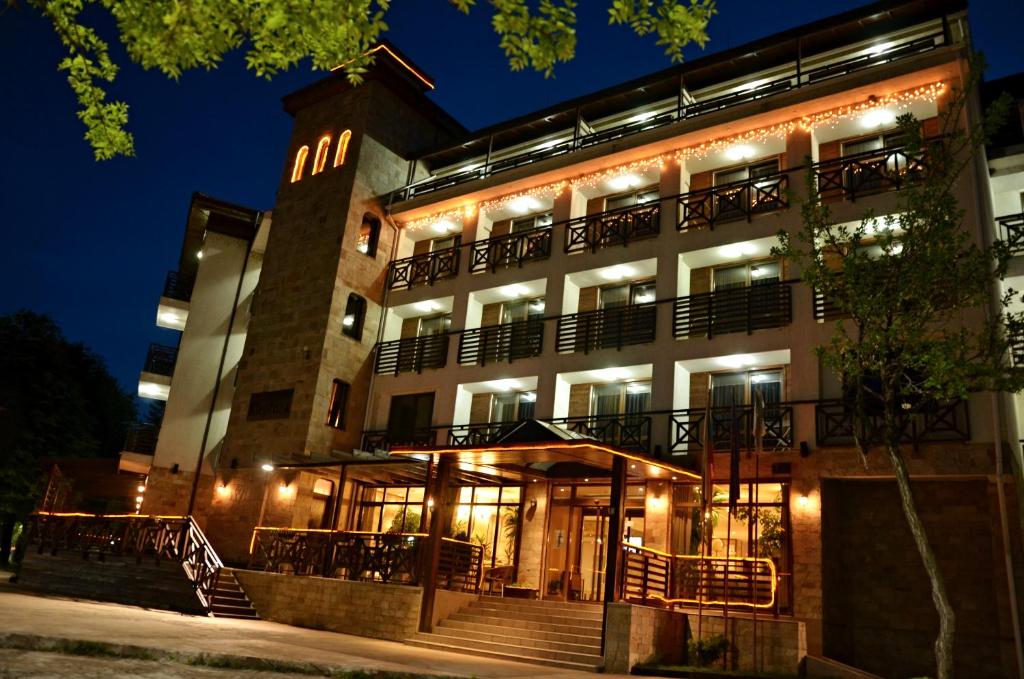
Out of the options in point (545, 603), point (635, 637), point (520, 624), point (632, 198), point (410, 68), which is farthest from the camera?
point (410, 68)

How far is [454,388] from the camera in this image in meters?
22.9

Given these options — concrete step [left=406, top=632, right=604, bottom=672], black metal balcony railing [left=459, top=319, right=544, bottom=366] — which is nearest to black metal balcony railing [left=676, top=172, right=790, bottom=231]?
black metal balcony railing [left=459, top=319, right=544, bottom=366]

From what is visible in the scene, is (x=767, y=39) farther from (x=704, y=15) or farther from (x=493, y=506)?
(x=704, y=15)

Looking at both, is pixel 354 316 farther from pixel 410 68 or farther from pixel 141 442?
pixel 410 68

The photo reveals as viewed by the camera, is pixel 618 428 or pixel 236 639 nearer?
pixel 236 639

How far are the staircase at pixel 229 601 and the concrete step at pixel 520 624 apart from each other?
16.5ft

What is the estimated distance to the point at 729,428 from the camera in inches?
718

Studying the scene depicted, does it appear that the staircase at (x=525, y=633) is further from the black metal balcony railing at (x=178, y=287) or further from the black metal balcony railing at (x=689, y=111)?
the black metal balcony railing at (x=178, y=287)

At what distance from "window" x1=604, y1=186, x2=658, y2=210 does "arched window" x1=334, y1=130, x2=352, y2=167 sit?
29.4 feet

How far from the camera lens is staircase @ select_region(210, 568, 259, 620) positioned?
59.7ft

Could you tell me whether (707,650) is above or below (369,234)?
below

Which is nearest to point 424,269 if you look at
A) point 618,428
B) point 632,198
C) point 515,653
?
point 632,198

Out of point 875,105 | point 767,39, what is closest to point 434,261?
point 767,39

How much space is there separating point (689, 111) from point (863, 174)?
498cm
